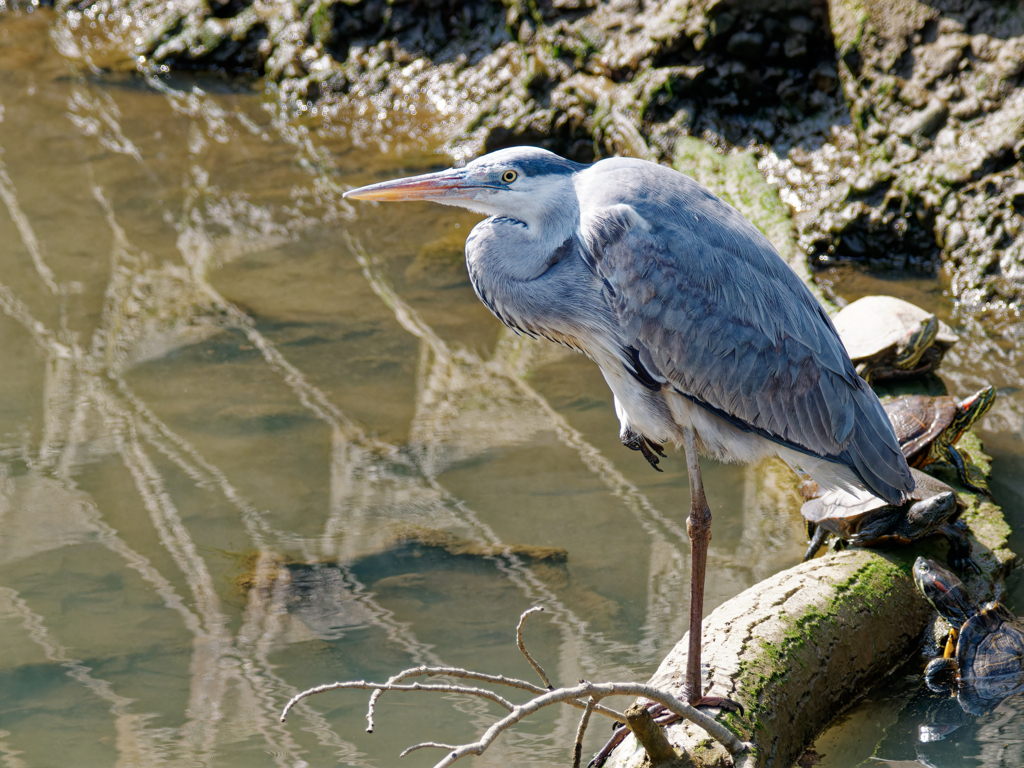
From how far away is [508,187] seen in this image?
3.07 metres

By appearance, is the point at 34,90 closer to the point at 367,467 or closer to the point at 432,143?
the point at 432,143

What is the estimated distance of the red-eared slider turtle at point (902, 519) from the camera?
3787 mm

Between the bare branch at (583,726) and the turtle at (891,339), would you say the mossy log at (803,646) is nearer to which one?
the bare branch at (583,726)

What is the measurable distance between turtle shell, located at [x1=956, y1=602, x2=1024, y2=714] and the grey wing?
68cm

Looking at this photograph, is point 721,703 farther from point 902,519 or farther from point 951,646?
point 902,519

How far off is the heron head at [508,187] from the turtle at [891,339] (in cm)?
239

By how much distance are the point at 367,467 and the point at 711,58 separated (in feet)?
16.9

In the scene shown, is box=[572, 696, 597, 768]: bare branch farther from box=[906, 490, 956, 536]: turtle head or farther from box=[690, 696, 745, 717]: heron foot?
box=[906, 490, 956, 536]: turtle head

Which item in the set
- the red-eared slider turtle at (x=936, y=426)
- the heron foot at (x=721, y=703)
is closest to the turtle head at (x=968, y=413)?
the red-eared slider turtle at (x=936, y=426)

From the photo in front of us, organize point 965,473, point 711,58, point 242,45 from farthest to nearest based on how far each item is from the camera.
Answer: point 242,45
point 711,58
point 965,473

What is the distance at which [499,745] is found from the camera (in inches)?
137

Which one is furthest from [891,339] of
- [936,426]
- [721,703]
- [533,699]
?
[533,699]

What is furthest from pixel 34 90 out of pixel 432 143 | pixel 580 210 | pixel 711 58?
pixel 580 210

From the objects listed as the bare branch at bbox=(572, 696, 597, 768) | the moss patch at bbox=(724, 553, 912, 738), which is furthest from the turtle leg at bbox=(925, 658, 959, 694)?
the bare branch at bbox=(572, 696, 597, 768)
